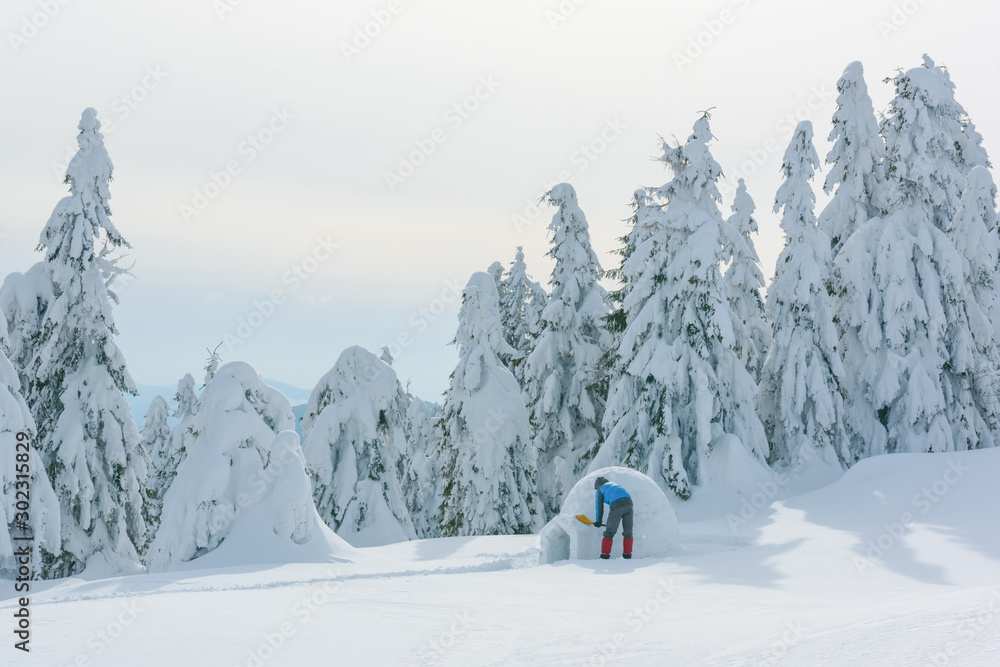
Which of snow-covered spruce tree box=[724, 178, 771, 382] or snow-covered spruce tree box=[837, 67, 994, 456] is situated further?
snow-covered spruce tree box=[724, 178, 771, 382]

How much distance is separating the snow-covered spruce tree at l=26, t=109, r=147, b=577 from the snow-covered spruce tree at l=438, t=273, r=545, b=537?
9.89 metres

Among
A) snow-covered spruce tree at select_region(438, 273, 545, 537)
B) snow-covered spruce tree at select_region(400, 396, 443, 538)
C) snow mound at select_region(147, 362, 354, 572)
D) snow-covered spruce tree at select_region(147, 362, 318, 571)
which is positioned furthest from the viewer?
snow-covered spruce tree at select_region(400, 396, 443, 538)

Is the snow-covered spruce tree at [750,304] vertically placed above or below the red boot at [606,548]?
above

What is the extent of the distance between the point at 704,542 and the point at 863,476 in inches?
215

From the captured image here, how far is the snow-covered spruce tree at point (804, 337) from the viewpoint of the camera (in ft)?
77.9

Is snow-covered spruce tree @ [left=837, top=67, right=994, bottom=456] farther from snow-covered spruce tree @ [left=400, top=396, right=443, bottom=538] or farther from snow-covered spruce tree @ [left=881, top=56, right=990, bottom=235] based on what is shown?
snow-covered spruce tree @ [left=400, top=396, right=443, bottom=538]

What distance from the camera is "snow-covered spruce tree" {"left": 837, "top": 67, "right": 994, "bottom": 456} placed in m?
24.2

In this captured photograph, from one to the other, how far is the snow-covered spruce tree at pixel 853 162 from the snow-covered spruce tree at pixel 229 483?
63.2 feet

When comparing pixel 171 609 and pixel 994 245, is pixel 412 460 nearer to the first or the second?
pixel 994 245

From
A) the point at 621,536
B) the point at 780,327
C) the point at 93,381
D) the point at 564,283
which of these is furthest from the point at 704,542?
the point at 93,381

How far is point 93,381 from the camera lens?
75.9 feet

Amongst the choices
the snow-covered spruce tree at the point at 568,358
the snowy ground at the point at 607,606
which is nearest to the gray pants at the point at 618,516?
the snowy ground at the point at 607,606

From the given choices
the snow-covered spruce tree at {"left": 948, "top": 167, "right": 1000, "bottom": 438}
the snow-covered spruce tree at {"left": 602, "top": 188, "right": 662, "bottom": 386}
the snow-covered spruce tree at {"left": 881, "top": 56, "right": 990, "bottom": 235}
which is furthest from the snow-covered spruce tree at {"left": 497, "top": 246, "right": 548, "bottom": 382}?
the snow-covered spruce tree at {"left": 948, "top": 167, "right": 1000, "bottom": 438}

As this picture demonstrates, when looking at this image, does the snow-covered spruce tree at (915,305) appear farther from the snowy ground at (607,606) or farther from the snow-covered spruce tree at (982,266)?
the snowy ground at (607,606)
